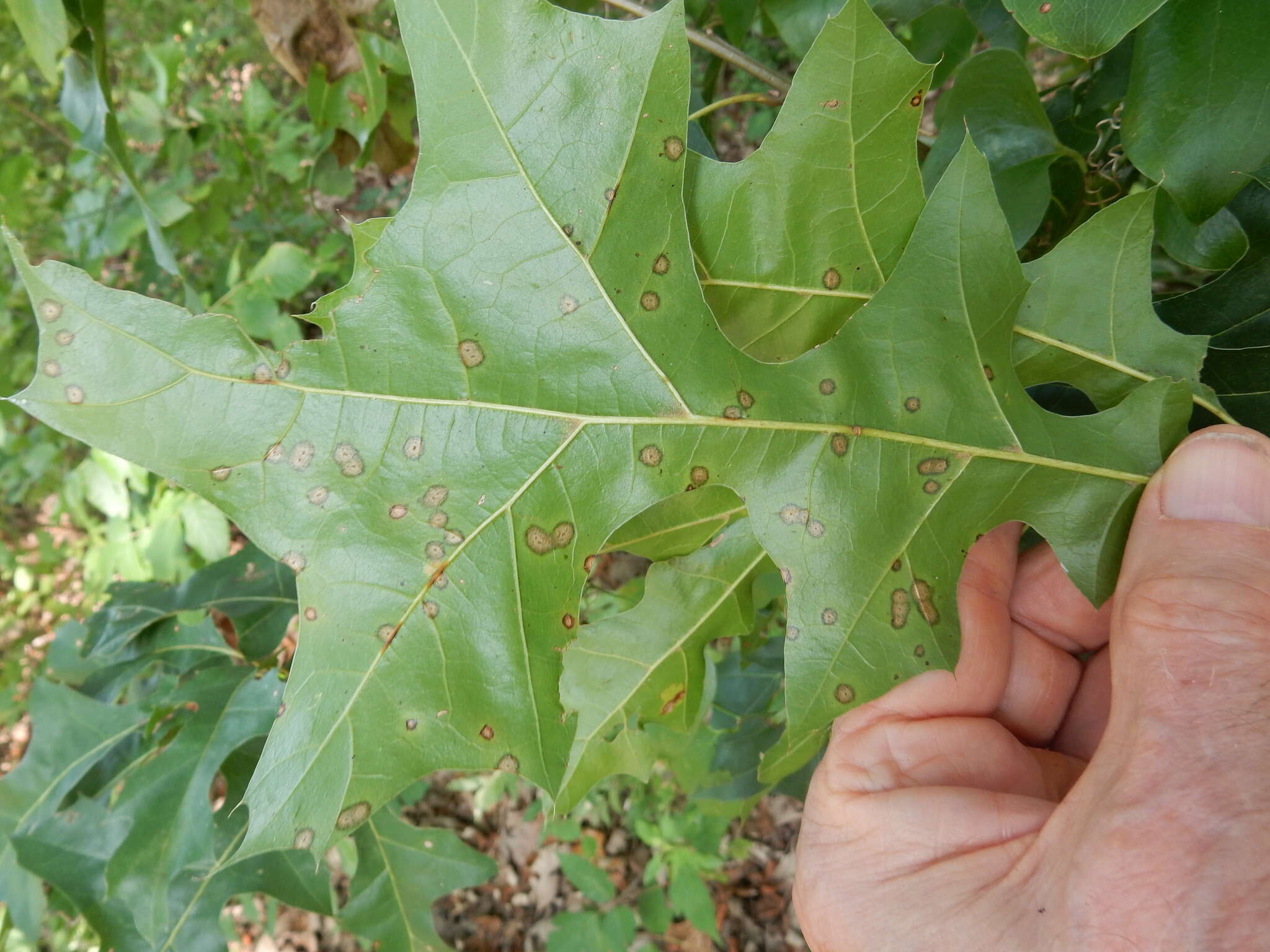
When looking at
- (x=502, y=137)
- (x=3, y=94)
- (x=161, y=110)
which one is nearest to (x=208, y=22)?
(x=3, y=94)

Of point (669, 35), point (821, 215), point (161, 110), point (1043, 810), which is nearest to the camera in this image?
point (669, 35)

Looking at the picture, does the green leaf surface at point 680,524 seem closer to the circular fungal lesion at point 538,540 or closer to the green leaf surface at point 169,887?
the circular fungal lesion at point 538,540

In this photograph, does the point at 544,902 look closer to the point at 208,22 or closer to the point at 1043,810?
the point at 1043,810

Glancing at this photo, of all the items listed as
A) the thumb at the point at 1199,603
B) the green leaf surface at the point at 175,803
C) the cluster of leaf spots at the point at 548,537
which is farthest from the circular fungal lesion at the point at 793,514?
the green leaf surface at the point at 175,803

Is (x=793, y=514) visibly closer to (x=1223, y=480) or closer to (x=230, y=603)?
(x=1223, y=480)

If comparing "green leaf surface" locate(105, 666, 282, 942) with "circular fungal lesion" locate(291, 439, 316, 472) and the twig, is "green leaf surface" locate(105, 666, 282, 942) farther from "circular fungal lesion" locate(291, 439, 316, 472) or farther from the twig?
the twig

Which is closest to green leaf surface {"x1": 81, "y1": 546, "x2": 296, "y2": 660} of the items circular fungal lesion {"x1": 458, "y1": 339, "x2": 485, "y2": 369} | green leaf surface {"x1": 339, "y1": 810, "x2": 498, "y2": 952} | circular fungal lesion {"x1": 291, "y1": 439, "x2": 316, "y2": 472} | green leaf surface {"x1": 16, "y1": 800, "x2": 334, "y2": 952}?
green leaf surface {"x1": 16, "y1": 800, "x2": 334, "y2": 952}

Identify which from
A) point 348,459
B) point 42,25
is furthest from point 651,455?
point 42,25
